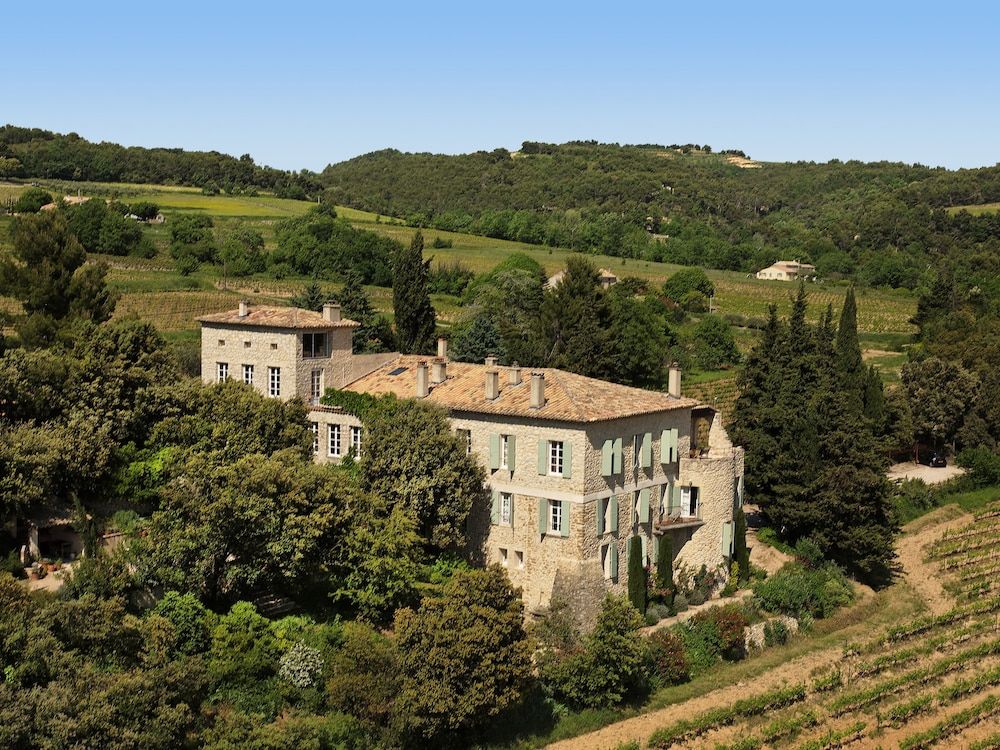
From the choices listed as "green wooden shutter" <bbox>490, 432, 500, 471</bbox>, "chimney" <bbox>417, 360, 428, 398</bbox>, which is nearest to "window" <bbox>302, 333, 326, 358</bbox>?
"chimney" <bbox>417, 360, 428, 398</bbox>

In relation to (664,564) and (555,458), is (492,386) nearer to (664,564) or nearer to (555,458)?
(555,458)

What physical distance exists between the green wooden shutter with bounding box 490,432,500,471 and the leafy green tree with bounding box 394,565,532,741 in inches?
296

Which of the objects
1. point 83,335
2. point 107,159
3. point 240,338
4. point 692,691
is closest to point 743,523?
point 692,691

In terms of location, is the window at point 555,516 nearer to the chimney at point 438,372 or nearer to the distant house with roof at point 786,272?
the chimney at point 438,372

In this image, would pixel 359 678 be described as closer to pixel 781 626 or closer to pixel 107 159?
pixel 781 626

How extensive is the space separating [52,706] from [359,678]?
8.47 m

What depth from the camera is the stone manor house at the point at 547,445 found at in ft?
138

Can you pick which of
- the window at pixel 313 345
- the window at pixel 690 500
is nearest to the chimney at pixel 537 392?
the window at pixel 690 500

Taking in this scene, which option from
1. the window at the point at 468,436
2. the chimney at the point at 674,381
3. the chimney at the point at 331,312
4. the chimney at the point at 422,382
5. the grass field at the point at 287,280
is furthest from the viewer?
the grass field at the point at 287,280

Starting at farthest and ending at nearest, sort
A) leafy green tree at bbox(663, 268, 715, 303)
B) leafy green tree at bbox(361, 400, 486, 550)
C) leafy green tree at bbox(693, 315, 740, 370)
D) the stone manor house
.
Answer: leafy green tree at bbox(663, 268, 715, 303) < leafy green tree at bbox(693, 315, 740, 370) < the stone manor house < leafy green tree at bbox(361, 400, 486, 550)

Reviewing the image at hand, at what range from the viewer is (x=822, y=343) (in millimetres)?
62625

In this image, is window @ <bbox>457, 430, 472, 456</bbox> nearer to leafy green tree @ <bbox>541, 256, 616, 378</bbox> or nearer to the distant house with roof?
leafy green tree @ <bbox>541, 256, 616, 378</bbox>

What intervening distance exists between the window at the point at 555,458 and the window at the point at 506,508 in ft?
5.78

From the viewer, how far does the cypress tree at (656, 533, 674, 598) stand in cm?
4506
